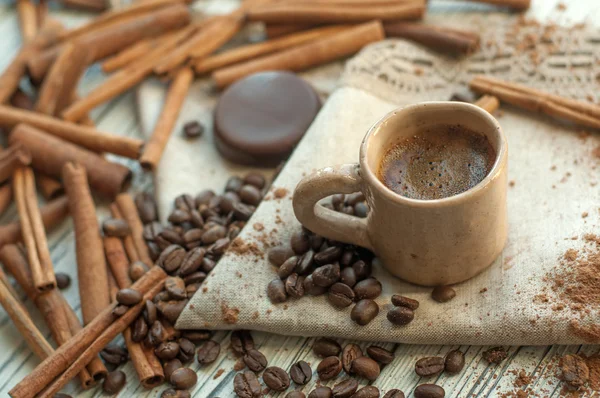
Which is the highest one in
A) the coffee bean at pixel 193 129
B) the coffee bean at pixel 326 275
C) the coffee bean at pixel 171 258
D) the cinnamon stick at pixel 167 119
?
the cinnamon stick at pixel 167 119

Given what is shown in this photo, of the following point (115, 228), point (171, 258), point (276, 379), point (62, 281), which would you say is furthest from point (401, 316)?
point (62, 281)

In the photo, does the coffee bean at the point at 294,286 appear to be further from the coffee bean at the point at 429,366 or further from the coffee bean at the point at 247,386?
the coffee bean at the point at 429,366

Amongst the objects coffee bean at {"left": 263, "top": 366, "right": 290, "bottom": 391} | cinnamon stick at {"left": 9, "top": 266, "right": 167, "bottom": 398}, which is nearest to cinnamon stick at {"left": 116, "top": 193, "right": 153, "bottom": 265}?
cinnamon stick at {"left": 9, "top": 266, "right": 167, "bottom": 398}

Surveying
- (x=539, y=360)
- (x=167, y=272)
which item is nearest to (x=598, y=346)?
(x=539, y=360)

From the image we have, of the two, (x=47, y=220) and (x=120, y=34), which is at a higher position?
(x=120, y=34)

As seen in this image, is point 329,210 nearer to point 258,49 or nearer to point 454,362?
point 454,362

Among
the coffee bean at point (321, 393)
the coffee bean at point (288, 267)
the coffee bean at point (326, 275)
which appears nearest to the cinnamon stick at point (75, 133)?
the coffee bean at point (288, 267)
